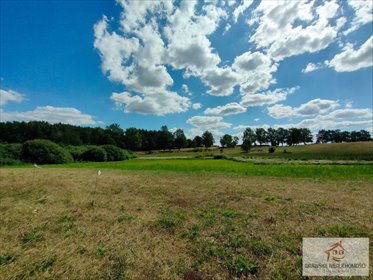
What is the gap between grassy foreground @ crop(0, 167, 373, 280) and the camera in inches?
195

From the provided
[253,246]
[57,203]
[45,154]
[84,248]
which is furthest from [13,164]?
[253,246]

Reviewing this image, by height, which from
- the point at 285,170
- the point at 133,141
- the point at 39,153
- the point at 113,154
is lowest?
the point at 285,170

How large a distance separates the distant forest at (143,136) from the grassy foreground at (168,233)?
10519 cm

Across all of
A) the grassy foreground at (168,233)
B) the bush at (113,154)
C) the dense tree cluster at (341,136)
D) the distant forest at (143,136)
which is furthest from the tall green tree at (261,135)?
the grassy foreground at (168,233)

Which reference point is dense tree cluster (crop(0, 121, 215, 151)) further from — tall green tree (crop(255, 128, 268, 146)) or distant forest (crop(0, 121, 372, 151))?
tall green tree (crop(255, 128, 268, 146))

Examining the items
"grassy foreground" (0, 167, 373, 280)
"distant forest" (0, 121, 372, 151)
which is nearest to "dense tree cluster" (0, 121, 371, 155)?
"distant forest" (0, 121, 372, 151)

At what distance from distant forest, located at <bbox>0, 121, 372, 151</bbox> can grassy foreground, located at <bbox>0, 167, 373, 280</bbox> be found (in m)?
105

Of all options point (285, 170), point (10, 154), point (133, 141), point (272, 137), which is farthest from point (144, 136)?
point (285, 170)

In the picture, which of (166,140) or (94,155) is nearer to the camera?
(94,155)

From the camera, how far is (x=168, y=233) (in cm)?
702

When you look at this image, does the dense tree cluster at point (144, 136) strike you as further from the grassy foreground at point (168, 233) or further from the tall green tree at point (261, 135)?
the grassy foreground at point (168, 233)

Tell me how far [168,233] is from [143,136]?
135136 millimetres

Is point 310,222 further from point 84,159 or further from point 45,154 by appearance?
point 84,159

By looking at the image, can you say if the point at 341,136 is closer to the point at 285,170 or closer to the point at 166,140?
the point at 166,140
